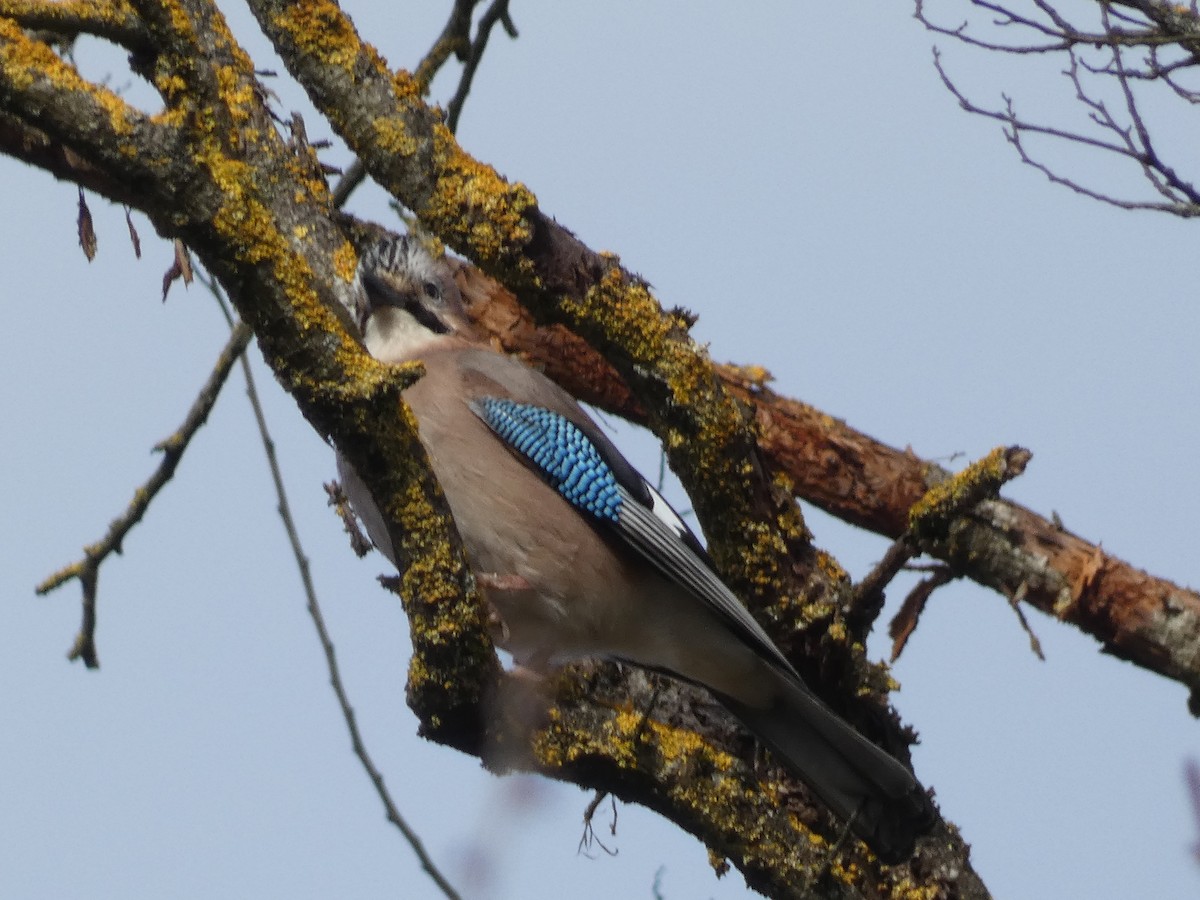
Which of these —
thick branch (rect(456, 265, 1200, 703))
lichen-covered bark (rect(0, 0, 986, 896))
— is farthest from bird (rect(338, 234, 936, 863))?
thick branch (rect(456, 265, 1200, 703))

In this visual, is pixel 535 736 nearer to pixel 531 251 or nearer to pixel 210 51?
pixel 531 251

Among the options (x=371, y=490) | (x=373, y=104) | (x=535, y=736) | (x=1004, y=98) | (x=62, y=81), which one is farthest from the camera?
(x=1004, y=98)

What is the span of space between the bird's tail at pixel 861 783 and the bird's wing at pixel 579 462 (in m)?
0.56

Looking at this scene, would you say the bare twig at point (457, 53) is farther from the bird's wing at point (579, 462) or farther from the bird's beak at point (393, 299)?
the bird's wing at point (579, 462)

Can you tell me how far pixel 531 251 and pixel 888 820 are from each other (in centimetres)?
190

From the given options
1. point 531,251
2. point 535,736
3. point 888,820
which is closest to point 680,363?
point 531,251

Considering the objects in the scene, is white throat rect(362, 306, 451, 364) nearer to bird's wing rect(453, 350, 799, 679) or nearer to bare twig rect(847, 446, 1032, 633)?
bird's wing rect(453, 350, 799, 679)

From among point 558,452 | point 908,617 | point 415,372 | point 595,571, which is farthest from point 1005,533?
point 415,372

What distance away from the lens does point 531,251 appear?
14.1ft

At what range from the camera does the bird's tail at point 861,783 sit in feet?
13.6

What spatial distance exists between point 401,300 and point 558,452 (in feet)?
3.44

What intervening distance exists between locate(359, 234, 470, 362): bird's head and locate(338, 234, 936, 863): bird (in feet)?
0.89

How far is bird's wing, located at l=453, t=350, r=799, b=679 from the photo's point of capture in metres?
4.75

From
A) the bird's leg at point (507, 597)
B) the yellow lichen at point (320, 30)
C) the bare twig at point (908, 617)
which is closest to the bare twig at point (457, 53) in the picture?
the yellow lichen at point (320, 30)
